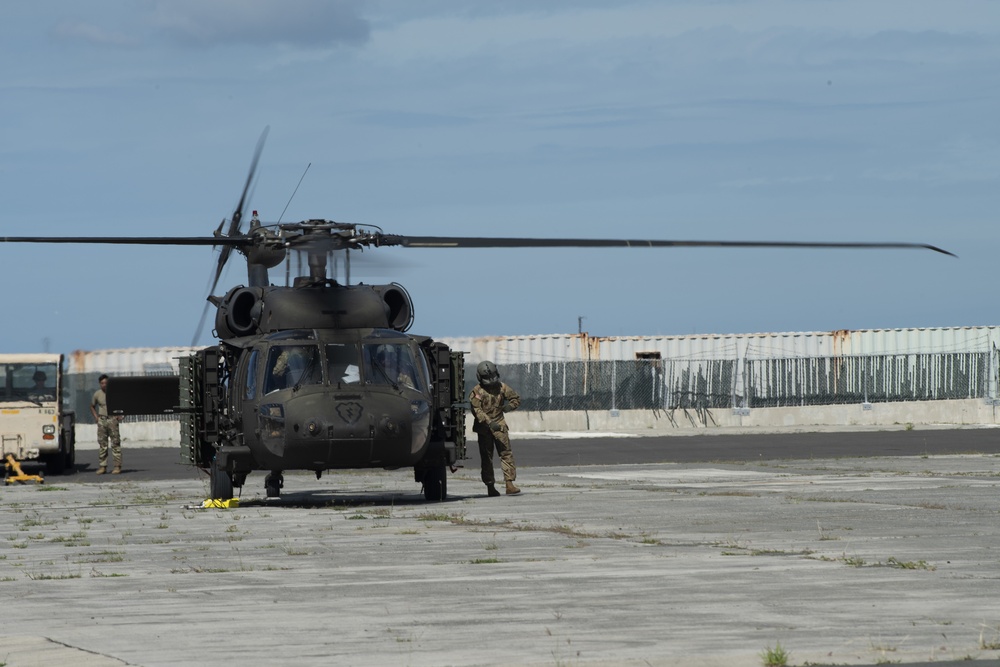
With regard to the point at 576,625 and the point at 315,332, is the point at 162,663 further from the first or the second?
the point at 315,332

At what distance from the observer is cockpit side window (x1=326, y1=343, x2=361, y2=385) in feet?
65.2

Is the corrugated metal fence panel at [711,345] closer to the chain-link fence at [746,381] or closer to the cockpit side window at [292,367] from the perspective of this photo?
the chain-link fence at [746,381]

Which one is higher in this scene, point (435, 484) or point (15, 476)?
point (435, 484)

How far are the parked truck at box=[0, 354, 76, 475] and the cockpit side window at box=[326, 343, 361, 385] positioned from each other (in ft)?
46.5

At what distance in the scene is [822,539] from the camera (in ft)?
47.4

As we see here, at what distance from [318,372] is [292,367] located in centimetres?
36

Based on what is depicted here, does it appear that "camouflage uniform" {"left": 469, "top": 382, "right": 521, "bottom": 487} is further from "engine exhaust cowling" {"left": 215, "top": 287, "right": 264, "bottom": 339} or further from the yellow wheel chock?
the yellow wheel chock

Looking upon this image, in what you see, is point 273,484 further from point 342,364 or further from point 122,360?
point 122,360

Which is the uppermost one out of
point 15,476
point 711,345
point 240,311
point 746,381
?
point 711,345

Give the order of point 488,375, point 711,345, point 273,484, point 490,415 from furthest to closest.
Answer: point 711,345 < point 273,484 < point 490,415 < point 488,375

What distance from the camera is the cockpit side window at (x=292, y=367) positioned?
19859mm

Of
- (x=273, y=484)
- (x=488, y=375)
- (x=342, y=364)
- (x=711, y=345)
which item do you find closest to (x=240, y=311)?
(x=342, y=364)

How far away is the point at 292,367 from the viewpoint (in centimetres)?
1997

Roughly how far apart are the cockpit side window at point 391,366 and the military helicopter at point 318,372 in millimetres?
18
